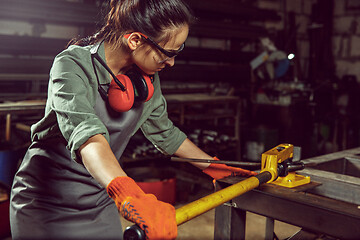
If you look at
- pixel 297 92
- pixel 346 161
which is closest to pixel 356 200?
pixel 346 161

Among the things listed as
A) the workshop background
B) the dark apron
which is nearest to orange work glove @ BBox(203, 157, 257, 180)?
the dark apron

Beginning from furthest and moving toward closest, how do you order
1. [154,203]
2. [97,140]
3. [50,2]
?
[50,2] < [97,140] < [154,203]

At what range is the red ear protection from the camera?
52.5 inches

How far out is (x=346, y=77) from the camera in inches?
247

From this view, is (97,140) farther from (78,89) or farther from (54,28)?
(54,28)

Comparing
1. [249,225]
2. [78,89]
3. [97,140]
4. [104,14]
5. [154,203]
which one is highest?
[104,14]

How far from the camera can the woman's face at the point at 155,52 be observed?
1316 mm

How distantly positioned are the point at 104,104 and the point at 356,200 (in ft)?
3.28

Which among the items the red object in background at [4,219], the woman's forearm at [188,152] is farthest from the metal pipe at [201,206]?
the red object in background at [4,219]

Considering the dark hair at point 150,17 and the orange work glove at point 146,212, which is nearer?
the orange work glove at point 146,212

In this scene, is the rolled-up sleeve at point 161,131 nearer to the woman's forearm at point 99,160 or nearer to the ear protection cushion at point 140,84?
the ear protection cushion at point 140,84

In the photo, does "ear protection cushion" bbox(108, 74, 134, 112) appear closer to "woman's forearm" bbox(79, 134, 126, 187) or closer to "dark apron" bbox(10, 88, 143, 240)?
"dark apron" bbox(10, 88, 143, 240)

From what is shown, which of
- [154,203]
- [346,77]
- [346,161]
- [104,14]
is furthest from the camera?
[346,77]

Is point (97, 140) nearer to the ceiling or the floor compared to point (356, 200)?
nearer to the ceiling
